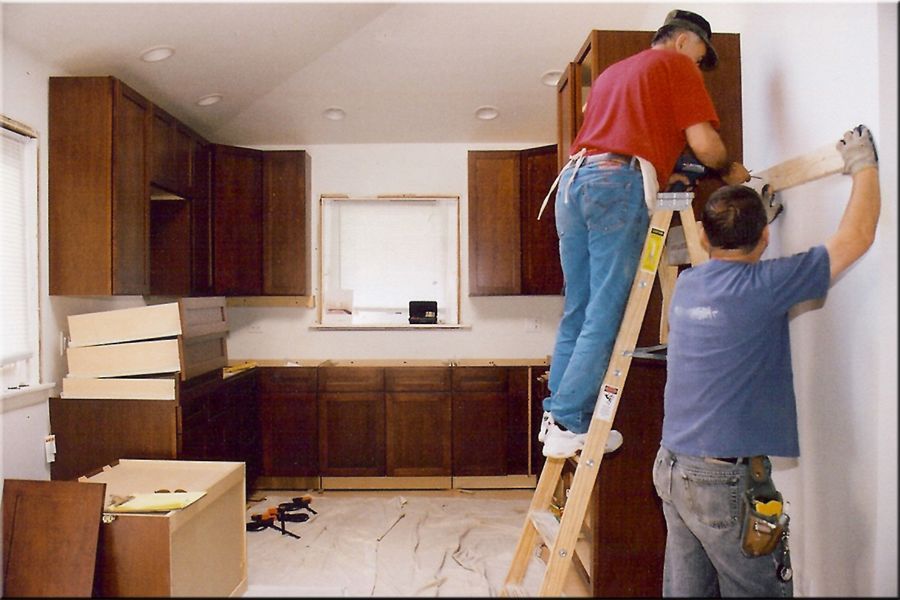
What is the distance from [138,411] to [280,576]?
992mm

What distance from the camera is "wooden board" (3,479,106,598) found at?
196 centimetres

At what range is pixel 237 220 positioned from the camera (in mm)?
4363

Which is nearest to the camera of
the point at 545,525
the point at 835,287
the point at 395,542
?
the point at 835,287

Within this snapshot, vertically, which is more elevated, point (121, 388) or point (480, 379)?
point (121, 388)

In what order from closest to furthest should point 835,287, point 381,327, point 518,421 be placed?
point 835,287 → point 518,421 → point 381,327

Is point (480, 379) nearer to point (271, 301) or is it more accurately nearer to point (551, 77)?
point (271, 301)

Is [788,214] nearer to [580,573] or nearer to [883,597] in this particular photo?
[883,597]

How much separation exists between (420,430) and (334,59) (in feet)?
7.96

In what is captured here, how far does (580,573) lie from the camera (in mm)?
2596

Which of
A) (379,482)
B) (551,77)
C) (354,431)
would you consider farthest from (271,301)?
(551,77)

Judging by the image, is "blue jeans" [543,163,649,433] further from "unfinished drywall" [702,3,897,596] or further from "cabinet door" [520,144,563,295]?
"cabinet door" [520,144,563,295]

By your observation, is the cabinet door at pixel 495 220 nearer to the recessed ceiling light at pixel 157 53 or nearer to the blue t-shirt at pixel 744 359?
the recessed ceiling light at pixel 157 53

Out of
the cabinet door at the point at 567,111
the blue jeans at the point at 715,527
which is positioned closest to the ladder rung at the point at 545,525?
the blue jeans at the point at 715,527

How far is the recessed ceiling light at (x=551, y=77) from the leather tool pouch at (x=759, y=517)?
3.02 meters
